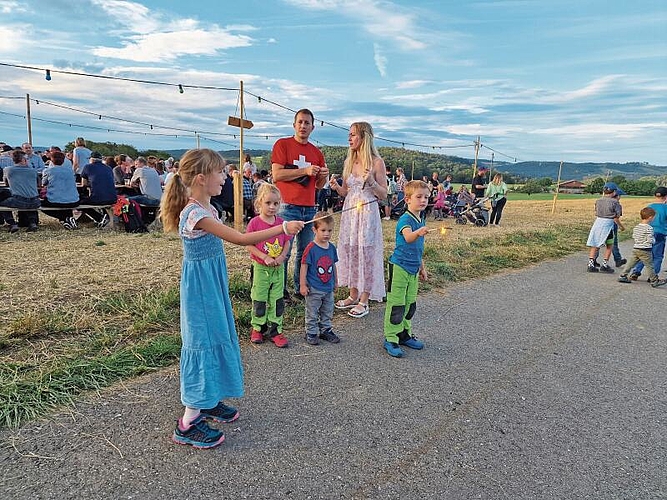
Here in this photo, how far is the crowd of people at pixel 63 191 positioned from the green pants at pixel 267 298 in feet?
26.4

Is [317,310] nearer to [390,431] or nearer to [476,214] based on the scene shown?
[390,431]

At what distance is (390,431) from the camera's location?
9.73 feet

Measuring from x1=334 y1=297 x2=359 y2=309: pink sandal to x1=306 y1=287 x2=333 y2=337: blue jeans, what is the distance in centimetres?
94

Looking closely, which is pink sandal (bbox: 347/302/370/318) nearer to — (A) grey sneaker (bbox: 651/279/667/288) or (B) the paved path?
(B) the paved path

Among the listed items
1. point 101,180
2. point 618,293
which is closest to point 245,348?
point 618,293

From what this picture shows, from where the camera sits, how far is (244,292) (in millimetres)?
5590

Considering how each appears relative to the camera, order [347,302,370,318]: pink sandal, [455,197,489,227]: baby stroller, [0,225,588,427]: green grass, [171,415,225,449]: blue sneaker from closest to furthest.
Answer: [171,415,225,449]: blue sneaker, [0,225,588,427]: green grass, [347,302,370,318]: pink sandal, [455,197,489,227]: baby stroller

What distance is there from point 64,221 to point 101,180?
142 centimetres

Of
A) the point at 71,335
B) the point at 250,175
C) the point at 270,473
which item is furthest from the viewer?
the point at 250,175

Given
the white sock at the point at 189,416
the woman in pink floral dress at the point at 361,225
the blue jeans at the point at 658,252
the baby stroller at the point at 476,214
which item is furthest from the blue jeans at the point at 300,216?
the baby stroller at the point at 476,214

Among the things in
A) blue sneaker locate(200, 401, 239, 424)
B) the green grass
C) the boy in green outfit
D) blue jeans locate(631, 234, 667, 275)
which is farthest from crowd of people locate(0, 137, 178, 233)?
blue jeans locate(631, 234, 667, 275)

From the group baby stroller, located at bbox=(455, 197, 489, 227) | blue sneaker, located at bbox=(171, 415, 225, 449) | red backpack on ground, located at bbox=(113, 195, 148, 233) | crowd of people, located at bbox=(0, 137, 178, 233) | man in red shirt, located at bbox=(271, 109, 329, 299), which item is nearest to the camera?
blue sneaker, located at bbox=(171, 415, 225, 449)

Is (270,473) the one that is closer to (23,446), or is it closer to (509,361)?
(23,446)

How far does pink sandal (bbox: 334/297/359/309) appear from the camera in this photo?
5.48m
